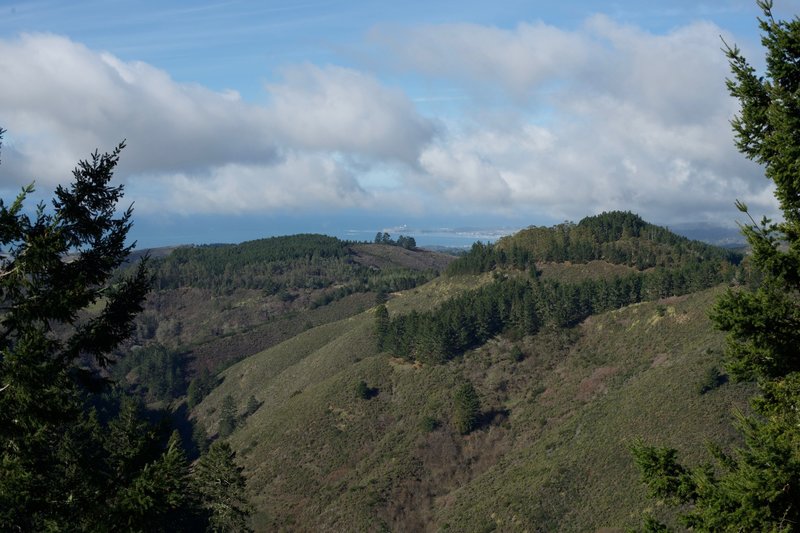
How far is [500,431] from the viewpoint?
6931 cm

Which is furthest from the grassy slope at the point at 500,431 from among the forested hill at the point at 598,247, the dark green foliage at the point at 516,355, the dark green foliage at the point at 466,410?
the forested hill at the point at 598,247

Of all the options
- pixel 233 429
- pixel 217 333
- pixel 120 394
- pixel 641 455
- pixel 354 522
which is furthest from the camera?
pixel 217 333

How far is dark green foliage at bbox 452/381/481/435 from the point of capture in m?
69.7

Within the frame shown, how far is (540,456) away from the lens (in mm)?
58531

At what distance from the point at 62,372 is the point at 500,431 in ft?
206

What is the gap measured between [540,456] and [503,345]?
2952 centimetres

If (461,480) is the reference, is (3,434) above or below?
above

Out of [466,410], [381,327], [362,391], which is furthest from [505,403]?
[381,327]

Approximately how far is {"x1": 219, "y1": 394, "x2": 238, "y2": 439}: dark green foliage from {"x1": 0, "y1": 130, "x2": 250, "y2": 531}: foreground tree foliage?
8623 cm

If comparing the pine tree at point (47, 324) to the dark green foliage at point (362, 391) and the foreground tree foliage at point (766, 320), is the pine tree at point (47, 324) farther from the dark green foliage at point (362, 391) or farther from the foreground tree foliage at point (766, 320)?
the dark green foliage at point (362, 391)

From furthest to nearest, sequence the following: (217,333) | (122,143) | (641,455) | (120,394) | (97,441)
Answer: (217,333) < (120,394) < (97,441) < (122,143) < (641,455)

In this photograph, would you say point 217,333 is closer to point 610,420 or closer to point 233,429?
point 233,429

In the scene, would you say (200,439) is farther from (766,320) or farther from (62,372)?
(766,320)

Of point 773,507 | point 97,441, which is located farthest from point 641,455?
point 97,441
